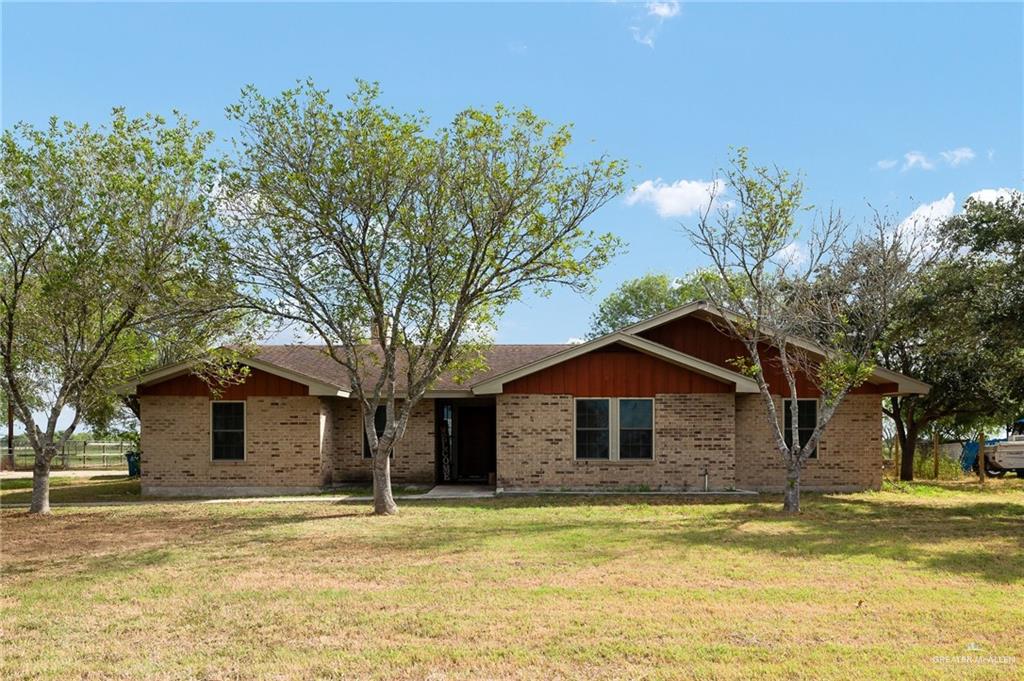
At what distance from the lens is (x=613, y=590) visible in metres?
8.59

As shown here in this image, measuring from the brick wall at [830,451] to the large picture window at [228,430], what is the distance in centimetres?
1174

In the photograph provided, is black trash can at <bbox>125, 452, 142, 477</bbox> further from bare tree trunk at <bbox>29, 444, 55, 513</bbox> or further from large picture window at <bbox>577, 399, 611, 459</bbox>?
large picture window at <bbox>577, 399, 611, 459</bbox>

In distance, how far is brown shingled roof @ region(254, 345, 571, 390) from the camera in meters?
21.2

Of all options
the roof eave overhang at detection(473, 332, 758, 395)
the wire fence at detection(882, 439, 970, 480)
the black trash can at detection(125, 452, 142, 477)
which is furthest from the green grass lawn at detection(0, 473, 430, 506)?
the wire fence at detection(882, 439, 970, 480)

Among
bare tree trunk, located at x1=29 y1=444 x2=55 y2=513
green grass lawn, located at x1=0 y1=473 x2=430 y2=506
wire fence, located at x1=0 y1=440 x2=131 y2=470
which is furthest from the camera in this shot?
wire fence, located at x1=0 y1=440 x2=131 y2=470

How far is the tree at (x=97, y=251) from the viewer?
50.8ft

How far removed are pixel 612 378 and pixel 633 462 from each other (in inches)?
77.2

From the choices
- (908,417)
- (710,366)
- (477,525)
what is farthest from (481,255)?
(908,417)

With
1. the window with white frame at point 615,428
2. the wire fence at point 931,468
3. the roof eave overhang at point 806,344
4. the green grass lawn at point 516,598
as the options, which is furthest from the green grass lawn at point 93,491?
the wire fence at point 931,468

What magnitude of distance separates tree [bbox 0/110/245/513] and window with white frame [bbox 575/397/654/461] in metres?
8.21

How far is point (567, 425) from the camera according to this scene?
19047 mm

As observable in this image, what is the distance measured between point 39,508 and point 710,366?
46.2 feet

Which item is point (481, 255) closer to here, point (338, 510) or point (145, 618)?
point (338, 510)

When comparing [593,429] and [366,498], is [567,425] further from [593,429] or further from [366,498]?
[366,498]
